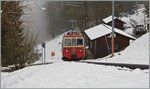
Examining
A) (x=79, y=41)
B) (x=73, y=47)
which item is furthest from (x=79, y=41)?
(x=73, y=47)

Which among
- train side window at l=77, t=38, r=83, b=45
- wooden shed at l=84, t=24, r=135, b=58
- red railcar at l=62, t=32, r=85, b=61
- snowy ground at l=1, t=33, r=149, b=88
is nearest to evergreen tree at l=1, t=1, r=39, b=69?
red railcar at l=62, t=32, r=85, b=61

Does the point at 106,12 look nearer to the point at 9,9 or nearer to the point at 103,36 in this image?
the point at 103,36

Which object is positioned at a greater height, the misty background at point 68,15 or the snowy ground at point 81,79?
the misty background at point 68,15

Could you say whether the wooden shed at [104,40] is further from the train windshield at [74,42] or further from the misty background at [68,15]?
the misty background at [68,15]

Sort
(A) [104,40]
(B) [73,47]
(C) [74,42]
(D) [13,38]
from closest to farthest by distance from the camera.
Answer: (D) [13,38] → (C) [74,42] → (B) [73,47] → (A) [104,40]

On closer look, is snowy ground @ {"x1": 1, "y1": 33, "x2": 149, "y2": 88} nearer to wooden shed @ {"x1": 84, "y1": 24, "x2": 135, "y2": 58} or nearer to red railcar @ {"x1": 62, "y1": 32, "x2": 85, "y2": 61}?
red railcar @ {"x1": 62, "y1": 32, "x2": 85, "y2": 61}

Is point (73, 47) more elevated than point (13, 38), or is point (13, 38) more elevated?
point (13, 38)

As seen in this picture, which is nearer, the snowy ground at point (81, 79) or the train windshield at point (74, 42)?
the snowy ground at point (81, 79)

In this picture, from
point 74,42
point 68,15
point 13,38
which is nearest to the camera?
point 13,38

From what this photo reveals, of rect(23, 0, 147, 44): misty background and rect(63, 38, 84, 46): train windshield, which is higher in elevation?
rect(23, 0, 147, 44): misty background

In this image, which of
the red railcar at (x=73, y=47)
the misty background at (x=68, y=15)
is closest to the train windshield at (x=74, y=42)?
the red railcar at (x=73, y=47)

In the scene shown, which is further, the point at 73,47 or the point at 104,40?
the point at 104,40

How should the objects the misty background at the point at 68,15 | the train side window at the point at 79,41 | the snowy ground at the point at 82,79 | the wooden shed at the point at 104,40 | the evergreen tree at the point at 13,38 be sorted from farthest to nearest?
the misty background at the point at 68,15 < the wooden shed at the point at 104,40 < the train side window at the point at 79,41 < the evergreen tree at the point at 13,38 < the snowy ground at the point at 82,79

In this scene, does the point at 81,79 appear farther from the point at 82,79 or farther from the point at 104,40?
the point at 104,40
